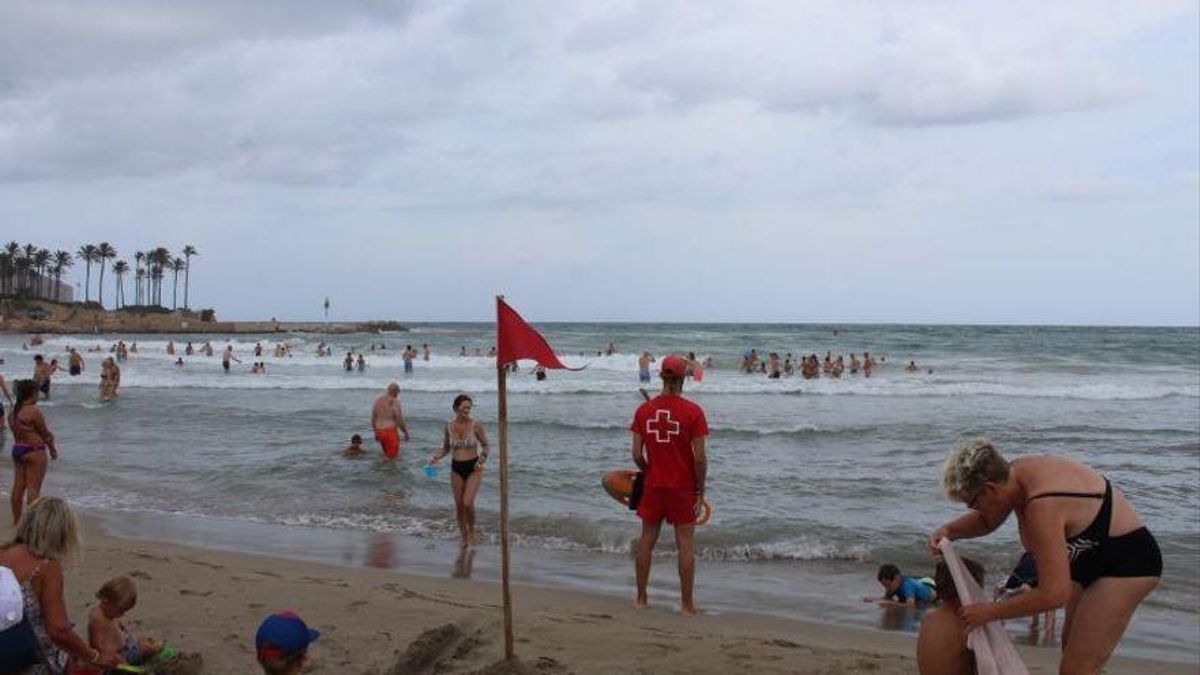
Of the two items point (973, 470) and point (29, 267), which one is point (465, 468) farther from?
point (29, 267)

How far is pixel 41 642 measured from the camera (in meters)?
3.97

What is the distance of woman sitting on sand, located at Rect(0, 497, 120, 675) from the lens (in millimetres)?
3850

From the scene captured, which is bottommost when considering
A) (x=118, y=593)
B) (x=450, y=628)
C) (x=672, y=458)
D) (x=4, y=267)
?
(x=450, y=628)

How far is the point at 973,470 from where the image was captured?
340 centimetres

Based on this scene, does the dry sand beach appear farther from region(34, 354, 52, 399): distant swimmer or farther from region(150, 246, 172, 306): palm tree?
region(150, 246, 172, 306): palm tree

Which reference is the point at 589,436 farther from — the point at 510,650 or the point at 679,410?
the point at 510,650

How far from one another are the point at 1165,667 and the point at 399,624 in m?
4.91

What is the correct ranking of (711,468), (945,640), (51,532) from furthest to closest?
1. (711,468)
2. (51,532)
3. (945,640)

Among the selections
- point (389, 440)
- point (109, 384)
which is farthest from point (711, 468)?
point (109, 384)

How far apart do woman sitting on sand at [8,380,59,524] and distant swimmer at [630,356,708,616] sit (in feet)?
18.9

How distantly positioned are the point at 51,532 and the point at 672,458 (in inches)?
161

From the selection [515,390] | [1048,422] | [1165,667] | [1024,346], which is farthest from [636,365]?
[1165,667]

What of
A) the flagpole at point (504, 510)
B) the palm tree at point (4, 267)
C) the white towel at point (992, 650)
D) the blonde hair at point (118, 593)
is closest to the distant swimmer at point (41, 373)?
the blonde hair at point (118, 593)

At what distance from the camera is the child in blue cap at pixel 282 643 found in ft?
11.6
